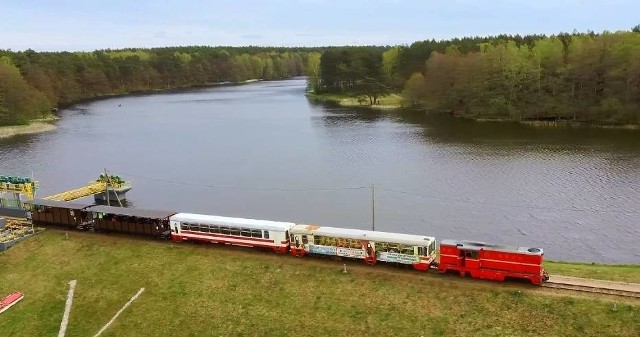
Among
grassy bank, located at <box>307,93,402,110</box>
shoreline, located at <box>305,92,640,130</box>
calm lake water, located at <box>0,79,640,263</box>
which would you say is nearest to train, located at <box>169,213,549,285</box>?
calm lake water, located at <box>0,79,640,263</box>

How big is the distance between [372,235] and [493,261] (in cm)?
813

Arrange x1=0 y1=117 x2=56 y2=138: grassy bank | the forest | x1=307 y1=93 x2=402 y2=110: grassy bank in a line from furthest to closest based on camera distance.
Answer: x1=307 y1=93 x2=402 y2=110: grassy bank, x1=0 y1=117 x2=56 y2=138: grassy bank, the forest

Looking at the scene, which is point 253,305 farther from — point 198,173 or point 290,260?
point 198,173

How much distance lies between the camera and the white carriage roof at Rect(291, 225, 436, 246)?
36.6 m

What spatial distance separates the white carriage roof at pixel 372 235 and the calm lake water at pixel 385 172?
50.5ft

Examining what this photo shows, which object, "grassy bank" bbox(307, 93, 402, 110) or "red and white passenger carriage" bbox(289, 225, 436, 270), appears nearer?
"red and white passenger carriage" bbox(289, 225, 436, 270)

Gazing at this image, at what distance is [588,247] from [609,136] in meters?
61.8

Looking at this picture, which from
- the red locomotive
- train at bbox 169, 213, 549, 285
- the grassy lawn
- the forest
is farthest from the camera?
the forest

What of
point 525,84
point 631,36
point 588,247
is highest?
point 631,36

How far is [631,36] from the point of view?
116312mm

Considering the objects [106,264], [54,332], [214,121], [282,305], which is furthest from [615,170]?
[214,121]

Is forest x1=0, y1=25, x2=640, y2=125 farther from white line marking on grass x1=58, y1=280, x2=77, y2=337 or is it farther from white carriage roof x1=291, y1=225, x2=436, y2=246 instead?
white line marking on grass x1=58, y1=280, x2=77, y2=337

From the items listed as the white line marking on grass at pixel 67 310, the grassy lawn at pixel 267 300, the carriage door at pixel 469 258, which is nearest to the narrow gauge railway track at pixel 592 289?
the grassy lawn at pixel 267 300

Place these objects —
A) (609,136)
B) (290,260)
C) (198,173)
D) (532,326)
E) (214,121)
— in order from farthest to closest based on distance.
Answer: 1. (214,121)
2. (609,136)
3. (198,173)
4. (290,260)
5. (532,326)
